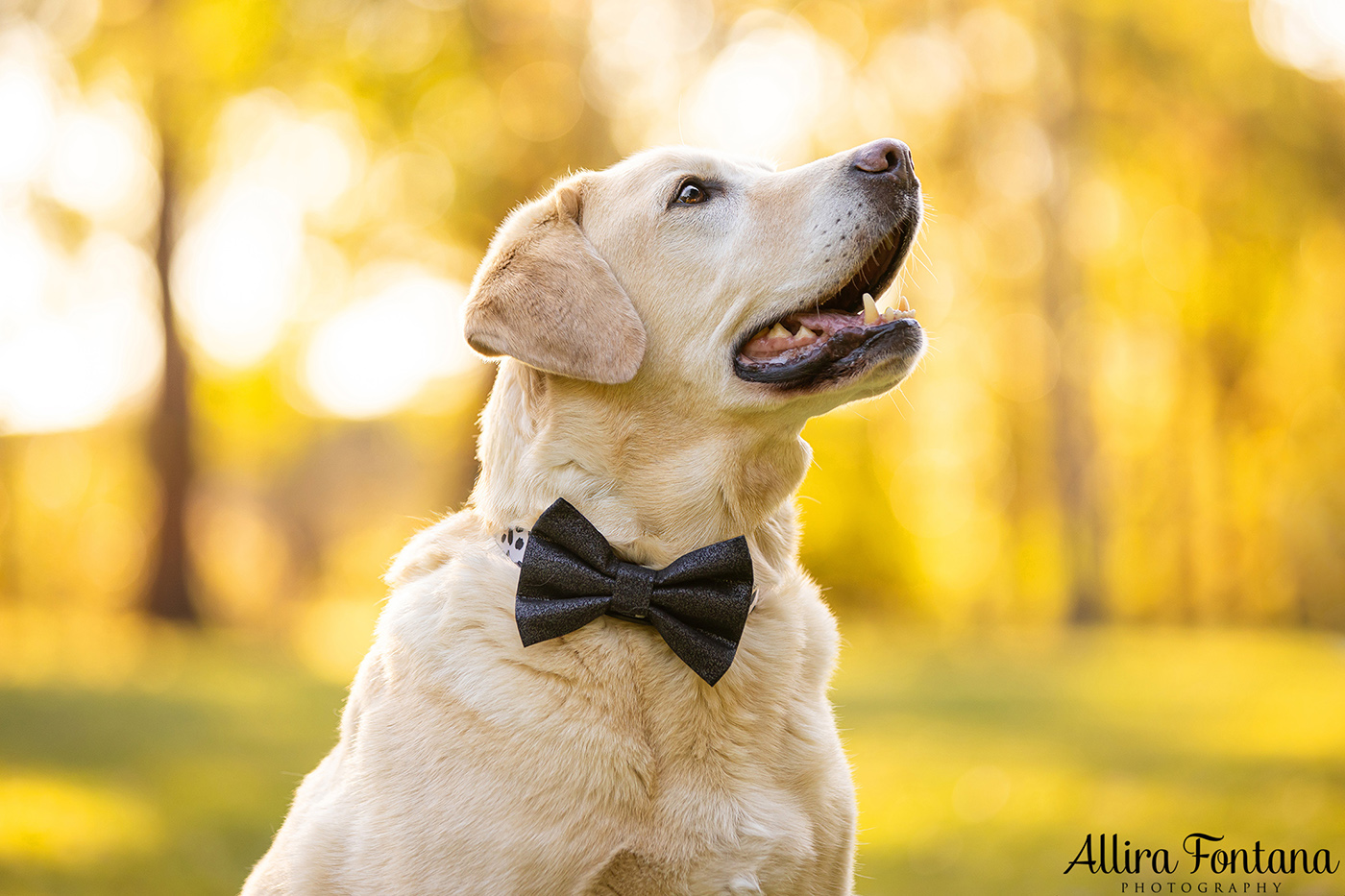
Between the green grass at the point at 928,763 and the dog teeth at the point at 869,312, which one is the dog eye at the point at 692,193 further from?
the green grass at the point at 928,763

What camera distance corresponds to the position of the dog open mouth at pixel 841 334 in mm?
Result: 3098

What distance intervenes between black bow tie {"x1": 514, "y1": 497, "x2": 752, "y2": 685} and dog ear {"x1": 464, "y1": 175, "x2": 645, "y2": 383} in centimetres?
44

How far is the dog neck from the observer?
308 cm

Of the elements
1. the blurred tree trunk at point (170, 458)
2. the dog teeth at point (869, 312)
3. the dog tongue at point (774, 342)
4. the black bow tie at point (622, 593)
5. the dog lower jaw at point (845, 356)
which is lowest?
the black bow tie at point (622, 593)

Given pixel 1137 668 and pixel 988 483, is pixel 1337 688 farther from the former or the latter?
pixel 988 483

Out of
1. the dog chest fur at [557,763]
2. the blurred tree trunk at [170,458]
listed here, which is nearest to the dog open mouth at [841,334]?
the dog chest fur at [557,763]

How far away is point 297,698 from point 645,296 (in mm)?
7616

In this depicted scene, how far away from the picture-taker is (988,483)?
2517cm

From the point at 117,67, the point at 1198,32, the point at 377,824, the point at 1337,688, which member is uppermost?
the point at 1198,32

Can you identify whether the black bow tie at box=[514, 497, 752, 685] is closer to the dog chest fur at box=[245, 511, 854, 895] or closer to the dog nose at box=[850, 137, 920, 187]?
the dog chest fur at box=[245, 511, 854, 895]

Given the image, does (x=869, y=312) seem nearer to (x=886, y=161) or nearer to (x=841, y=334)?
(x=841, y=334)

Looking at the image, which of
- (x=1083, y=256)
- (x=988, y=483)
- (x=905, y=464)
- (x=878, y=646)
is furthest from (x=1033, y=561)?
(x=878, y=646)

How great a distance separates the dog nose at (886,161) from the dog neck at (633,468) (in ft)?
2.68

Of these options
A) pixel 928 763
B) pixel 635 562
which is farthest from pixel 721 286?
pixel 928 763
